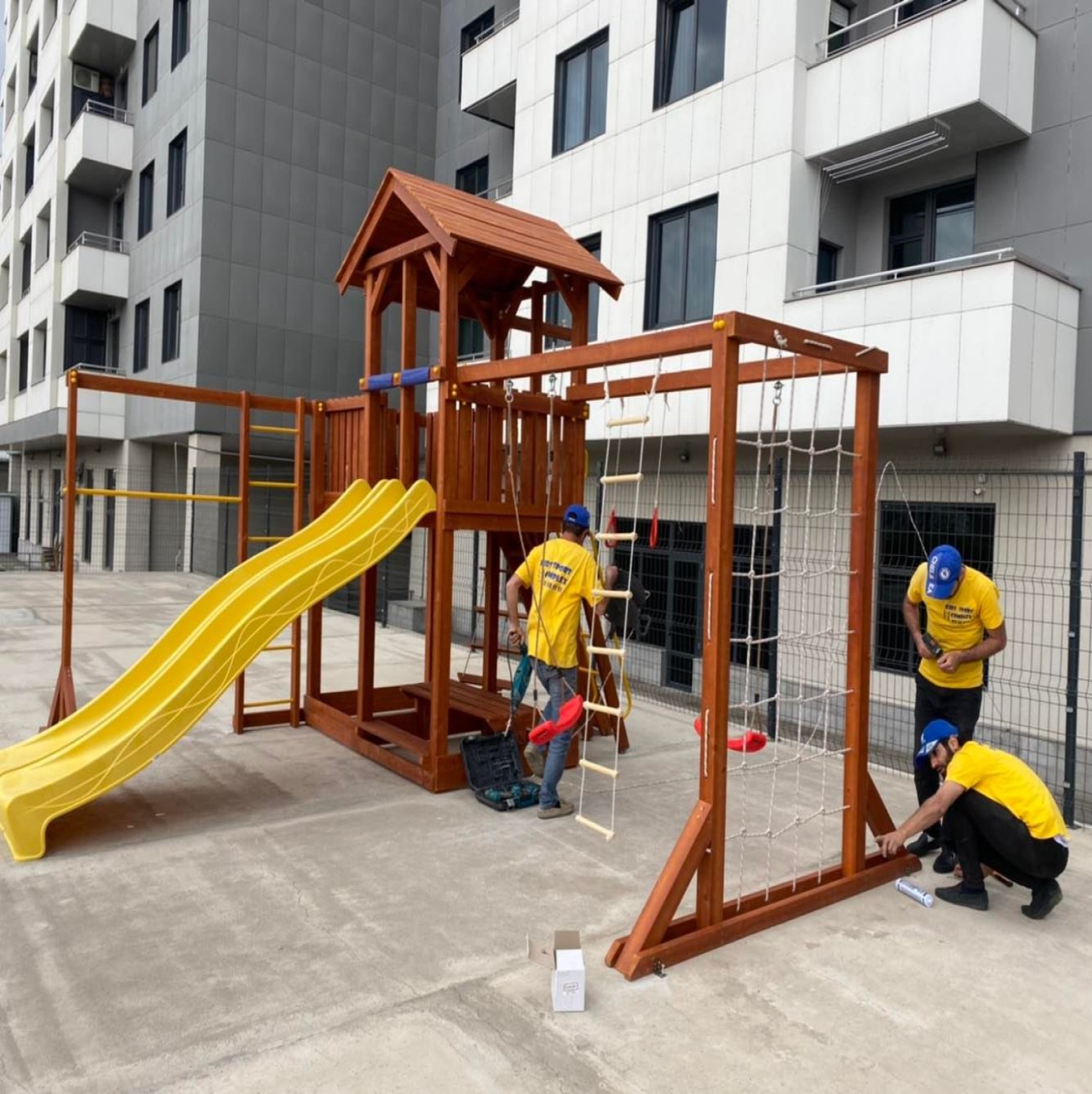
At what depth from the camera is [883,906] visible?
4555 mm

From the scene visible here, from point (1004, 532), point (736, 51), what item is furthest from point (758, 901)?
point (736, 51)

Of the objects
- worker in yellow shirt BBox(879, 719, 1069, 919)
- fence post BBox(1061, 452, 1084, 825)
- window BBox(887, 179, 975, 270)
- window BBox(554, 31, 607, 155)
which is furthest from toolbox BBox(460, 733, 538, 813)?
window BBox(554, 31, 607, 155)

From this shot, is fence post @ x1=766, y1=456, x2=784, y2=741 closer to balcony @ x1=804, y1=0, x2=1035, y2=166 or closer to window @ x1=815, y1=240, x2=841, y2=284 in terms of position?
window @ x1=815, y1=240, x2=841, y2=284

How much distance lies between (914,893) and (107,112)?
1058 inches

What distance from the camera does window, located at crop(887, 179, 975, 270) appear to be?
9953 mm

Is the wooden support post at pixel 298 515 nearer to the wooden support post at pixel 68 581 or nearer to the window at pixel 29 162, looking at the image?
the wooden support post at pixel 68 581

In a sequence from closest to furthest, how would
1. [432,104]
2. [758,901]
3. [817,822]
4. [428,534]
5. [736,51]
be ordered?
[758,901]
[817,822]
[428,534]
[736,51]
[432,104]

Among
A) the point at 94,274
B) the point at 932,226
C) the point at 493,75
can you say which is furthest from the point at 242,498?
the point at 94,274

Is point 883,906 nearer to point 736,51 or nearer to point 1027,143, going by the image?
point 1027,143

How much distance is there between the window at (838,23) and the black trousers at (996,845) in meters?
9.28

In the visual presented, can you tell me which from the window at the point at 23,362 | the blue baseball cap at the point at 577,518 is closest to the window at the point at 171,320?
the window at the point at 23,362

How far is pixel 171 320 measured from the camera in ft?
68.7

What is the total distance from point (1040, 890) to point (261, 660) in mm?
8517

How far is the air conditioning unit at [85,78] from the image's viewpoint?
953 inches
